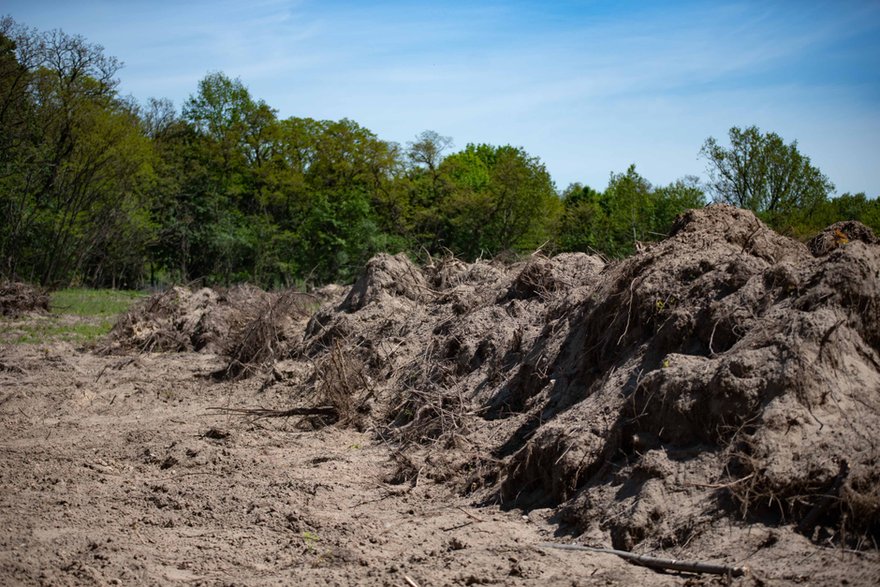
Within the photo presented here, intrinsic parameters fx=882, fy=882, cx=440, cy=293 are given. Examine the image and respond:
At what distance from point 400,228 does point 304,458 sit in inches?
1116

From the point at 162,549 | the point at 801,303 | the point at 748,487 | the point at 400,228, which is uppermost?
the point at 400,228

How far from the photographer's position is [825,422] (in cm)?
574

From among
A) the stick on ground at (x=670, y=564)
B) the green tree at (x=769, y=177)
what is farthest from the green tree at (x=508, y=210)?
the stick on ground at (x=670, y=564)

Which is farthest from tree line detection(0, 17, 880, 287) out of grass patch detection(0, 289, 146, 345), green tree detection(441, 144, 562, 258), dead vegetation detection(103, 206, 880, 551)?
dead vegetation detection(103, 206, 880, 551)

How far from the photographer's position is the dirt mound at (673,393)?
18.4ft

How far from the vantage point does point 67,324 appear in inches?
781

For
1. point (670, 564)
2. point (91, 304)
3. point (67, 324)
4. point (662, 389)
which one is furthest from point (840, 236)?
point (91, 304)

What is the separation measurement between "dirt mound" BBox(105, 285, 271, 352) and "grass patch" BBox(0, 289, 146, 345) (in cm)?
81

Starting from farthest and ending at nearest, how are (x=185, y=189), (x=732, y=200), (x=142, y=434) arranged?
1. (x=185, y=189)
2. (x=732, y=200)
3. (x=142, y=434)

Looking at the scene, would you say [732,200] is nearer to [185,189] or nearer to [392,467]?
[392,467]

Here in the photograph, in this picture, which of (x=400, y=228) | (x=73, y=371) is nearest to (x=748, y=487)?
(x=73, y=371)

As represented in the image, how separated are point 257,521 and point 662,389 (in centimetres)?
328

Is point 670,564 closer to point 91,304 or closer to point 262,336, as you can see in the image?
point 262,336

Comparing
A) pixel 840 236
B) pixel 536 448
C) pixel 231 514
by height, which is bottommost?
pixel 231 514
